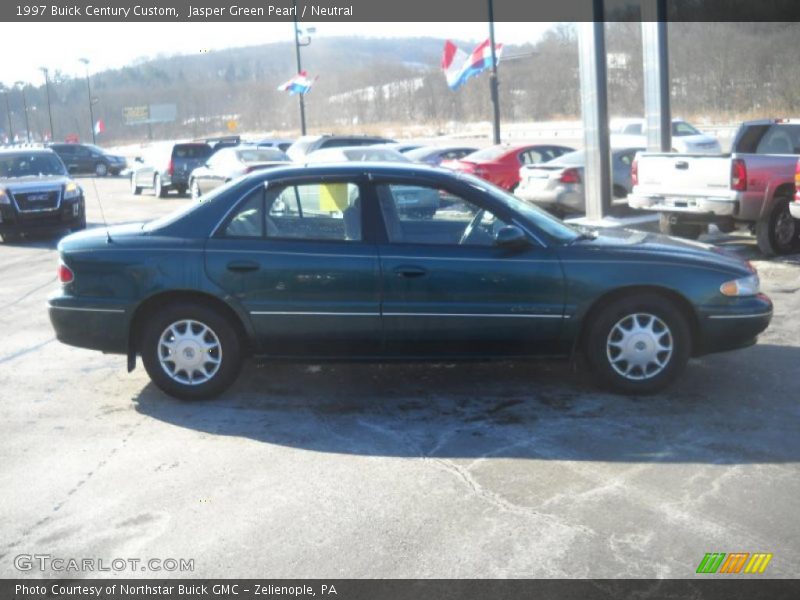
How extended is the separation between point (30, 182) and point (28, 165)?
1.03 m

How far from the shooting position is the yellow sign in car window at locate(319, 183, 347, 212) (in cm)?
663

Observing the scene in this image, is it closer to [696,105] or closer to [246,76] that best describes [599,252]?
[696,105]

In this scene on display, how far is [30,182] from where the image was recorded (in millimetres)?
18125

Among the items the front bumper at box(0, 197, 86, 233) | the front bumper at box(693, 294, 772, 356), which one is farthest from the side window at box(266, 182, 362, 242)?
the front bumper at box(0, 197, 86, 233)

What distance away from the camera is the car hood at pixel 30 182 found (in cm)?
1789

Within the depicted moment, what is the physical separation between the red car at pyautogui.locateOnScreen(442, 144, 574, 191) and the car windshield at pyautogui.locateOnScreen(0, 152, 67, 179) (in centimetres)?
779

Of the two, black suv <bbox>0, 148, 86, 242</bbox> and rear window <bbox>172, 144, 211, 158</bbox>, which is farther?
rear window <bbox>172, 144, 211, 158</bbox>

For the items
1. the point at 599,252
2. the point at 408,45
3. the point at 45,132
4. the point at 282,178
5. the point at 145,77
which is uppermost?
the point at 408,45

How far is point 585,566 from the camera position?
4.07 meters

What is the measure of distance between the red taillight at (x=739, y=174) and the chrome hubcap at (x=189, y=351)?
759cm

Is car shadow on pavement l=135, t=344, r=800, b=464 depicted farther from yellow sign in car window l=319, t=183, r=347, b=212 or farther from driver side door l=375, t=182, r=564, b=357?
yellow sign in car window l=319, t=183, r=347, b=212

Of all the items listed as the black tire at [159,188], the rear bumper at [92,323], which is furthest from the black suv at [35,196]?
the rear bumper at [92,323]

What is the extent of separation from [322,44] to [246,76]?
3672 centimetres

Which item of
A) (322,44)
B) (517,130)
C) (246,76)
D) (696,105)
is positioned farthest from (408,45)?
(696,105)
